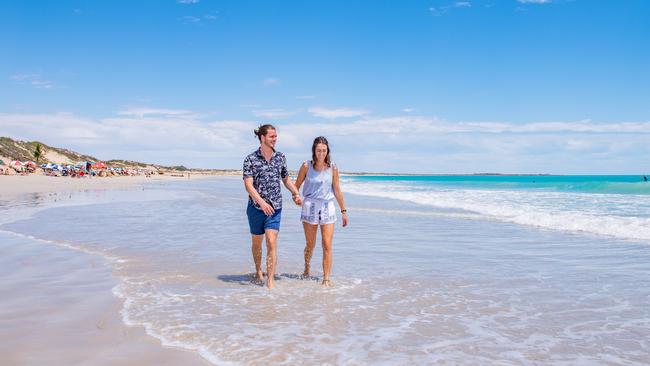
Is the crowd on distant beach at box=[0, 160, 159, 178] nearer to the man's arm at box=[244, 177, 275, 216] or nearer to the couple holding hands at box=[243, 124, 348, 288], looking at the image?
the couple holding hands at box=[243, 124, 348, 288]

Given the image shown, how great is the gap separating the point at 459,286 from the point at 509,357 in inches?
103

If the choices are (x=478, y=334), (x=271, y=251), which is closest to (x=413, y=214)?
(x=271, y=251)

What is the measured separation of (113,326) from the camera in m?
4.65

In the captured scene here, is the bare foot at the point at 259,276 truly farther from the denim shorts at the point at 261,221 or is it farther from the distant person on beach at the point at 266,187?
the denim shorts at the point at 261,221

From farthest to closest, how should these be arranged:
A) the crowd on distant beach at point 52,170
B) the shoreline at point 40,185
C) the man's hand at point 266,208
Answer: the crowd on distant beach at point 52,170 → the shoreline at point 40,185 → the man's hand at point 266,208

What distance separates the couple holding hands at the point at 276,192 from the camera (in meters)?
6.45

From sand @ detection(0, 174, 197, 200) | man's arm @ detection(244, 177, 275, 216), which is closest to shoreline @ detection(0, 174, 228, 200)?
sand @ detection(0, 174, 197, 200)

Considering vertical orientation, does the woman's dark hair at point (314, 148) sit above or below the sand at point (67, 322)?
above

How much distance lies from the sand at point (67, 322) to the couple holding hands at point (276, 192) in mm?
1827

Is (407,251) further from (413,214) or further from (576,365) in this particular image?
(413,214)

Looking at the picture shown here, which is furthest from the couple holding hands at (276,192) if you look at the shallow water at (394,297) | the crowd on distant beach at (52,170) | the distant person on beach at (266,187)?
the crowd on distant beach at (52,170)

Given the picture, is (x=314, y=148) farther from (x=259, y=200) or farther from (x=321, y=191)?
(x=259, y=200)

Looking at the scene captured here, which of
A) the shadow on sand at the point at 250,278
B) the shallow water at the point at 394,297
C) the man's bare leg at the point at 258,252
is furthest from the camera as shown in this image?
the shadow on sand at the point at 250,278

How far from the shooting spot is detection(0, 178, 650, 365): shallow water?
4242 mm
